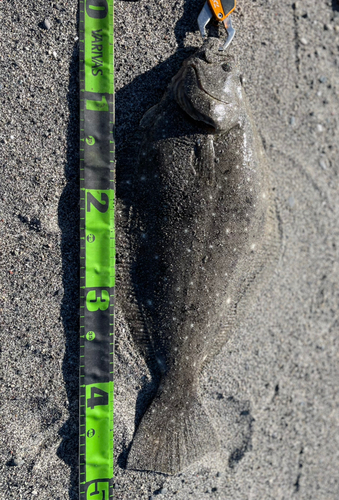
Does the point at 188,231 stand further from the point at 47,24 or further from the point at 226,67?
the point at 47,24

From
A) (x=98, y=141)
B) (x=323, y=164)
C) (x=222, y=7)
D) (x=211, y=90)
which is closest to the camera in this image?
(x=211, y=90)

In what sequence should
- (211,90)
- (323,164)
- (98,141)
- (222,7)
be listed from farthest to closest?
1. (323,164)
2. (222,7)
3. (98,141)
4. (211,90)

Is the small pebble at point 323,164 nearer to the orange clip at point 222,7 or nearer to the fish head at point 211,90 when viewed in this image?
the fish head at point 211,90

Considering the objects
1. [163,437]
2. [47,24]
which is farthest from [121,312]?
[47,24]

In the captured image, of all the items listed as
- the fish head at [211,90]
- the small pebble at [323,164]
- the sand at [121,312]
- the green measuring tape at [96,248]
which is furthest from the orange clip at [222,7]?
the small pebble at [323,164]

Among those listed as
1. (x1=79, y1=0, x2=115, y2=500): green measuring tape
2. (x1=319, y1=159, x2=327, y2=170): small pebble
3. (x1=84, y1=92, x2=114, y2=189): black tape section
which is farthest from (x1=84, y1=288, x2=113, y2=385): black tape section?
(x1=319, y1=159, x2=327, y2=170): small pebble

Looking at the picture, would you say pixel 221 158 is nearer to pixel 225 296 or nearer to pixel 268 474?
pixel 225 296

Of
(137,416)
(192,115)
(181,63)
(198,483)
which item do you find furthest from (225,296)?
(181,63)
